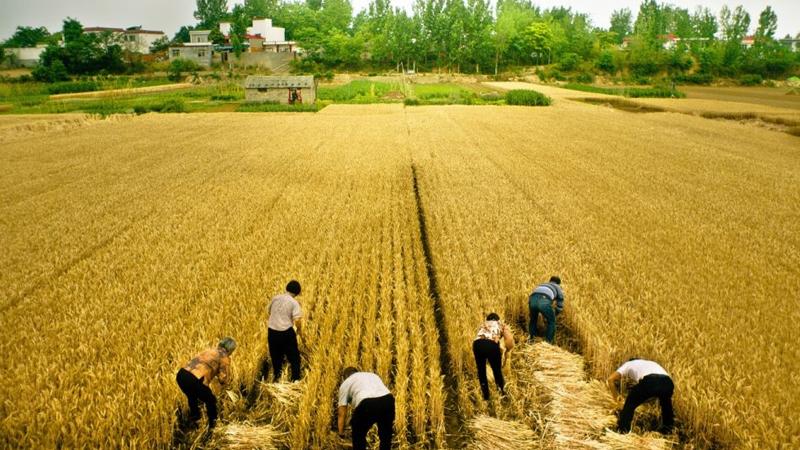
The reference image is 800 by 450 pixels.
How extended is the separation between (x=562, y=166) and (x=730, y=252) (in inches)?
408

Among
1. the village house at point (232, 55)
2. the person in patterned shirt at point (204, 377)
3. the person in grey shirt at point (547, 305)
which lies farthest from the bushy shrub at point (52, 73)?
the person in grey shirt at point (547, 305)

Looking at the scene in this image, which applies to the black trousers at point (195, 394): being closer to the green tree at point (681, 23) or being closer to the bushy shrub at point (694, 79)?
the bushy shrub at point (694, 79)

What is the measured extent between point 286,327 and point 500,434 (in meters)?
2.92

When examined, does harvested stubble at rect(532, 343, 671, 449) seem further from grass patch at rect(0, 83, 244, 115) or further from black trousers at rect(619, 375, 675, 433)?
grass patch at rect(0, 83, 244, 115)

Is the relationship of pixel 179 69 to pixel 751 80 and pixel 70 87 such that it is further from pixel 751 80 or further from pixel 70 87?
pixel 751 80

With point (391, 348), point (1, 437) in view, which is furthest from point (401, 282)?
point (1, 437)

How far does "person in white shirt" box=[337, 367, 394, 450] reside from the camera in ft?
15.3

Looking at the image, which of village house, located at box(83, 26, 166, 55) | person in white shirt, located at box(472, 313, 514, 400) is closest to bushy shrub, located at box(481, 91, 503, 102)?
person in white shirt, located at box(472, 313, 514, 400)

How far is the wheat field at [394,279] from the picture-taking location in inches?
226

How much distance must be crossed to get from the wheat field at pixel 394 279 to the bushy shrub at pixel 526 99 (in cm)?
3144

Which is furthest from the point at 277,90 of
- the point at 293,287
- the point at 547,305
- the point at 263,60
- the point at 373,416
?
the point at 373,416

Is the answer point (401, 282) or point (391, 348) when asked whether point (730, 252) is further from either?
point (391, 348)

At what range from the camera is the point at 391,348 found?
7.16m

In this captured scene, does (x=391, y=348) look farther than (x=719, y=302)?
No
